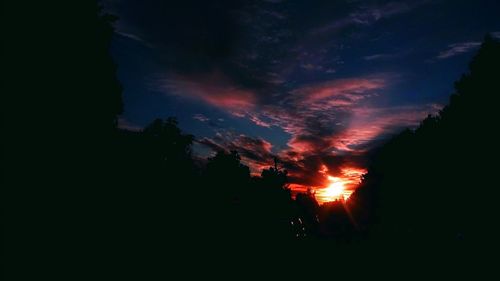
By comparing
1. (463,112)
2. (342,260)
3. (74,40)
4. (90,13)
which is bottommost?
(342,260)

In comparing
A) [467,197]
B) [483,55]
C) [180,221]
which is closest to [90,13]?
[180,221]

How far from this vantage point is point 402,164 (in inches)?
1596

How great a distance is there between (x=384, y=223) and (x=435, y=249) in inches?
1067

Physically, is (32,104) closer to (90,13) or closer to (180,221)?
(90,13)

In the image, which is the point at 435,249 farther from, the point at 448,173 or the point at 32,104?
the point at 32,104

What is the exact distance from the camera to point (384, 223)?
1973 inches

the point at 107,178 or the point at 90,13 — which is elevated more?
the point at 90,13

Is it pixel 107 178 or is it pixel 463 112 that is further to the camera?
pixel 463 112

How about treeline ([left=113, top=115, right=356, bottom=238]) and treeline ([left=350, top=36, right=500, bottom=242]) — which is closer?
treeline ([left=113, top=115, right=356, bottom=238])

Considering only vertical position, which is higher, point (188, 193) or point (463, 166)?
point (463, 166)

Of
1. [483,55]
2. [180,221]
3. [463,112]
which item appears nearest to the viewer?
[180,221]

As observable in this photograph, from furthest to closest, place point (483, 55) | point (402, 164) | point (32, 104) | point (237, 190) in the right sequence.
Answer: point (237, 190), point (402, 164), point (483, 55), point (32, 104)

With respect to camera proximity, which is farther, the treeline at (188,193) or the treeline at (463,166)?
the treeline at (463,166)

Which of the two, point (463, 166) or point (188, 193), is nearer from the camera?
point (188, 193)
